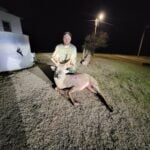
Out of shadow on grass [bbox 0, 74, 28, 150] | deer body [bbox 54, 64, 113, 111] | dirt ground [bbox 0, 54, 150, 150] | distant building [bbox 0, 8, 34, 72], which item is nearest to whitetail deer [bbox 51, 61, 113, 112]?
deer body [bbox 54, 64, 113, 111]

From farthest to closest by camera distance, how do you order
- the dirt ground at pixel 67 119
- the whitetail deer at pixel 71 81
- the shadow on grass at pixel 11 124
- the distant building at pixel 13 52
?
the distant building at pixel 13 52 < the whitetail deer at pixel 71 81 < the dirt ground at pixel 67 119 < the shadow on grass at pixel 11 124

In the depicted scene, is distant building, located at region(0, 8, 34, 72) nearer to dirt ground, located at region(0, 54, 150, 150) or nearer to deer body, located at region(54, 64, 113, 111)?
dirt ground, located at region(0, 54, 150, 150)

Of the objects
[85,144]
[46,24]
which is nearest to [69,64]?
[85,144]

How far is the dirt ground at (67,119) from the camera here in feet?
7.01

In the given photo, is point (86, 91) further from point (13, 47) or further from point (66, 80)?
point (13, 47)

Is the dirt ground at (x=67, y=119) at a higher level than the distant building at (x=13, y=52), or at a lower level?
lower

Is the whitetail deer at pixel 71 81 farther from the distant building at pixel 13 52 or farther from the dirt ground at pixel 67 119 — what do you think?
the distant building at pixel 13 52

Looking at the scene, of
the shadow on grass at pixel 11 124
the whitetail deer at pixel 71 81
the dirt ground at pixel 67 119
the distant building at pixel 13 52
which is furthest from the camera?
the distant building at pixel 13 52

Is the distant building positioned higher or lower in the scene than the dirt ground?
higher

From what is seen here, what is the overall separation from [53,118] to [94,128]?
0.92 m

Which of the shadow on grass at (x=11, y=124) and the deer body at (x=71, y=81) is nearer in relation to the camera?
the shadow on grass at (x=11, y=124)

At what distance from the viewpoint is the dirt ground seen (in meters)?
2.14

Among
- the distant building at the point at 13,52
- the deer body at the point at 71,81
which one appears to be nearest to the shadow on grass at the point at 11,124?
the deer body at the point at 71,81

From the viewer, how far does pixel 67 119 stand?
8.64 ft
